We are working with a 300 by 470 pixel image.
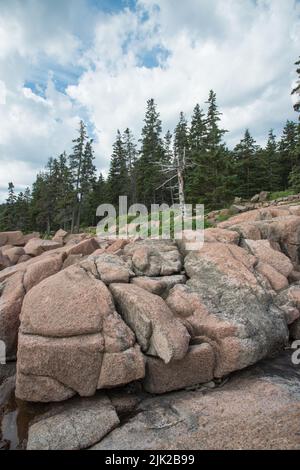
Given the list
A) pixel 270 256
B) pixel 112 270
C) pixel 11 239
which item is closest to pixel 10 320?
pixel 112 270

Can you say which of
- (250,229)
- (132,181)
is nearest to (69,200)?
(132,181)

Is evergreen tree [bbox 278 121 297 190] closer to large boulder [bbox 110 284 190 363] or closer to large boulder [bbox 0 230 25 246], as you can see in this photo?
large boulder [bbox 0 230 25 246]

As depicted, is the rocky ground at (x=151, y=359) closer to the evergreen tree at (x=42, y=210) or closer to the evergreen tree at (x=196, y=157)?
the evergreen tree at (x=196, y=157)

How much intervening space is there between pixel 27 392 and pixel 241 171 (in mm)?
35870

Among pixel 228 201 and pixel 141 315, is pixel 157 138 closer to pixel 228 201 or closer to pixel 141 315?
pixel 228 201

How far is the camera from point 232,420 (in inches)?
194

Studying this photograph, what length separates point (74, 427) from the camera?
16.2ft

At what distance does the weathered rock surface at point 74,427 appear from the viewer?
187 inches

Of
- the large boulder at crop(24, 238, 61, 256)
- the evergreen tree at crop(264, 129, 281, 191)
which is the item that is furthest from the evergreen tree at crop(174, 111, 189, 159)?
the large boulder at crop(24, 238, 61, 256)

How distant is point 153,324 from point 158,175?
36.8m

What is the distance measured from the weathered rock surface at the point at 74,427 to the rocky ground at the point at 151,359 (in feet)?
0.06

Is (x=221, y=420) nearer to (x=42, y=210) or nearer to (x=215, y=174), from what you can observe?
(x=215, y=174)

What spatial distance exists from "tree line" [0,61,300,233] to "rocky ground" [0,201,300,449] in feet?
71.1

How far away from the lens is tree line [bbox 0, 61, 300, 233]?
2903cm
